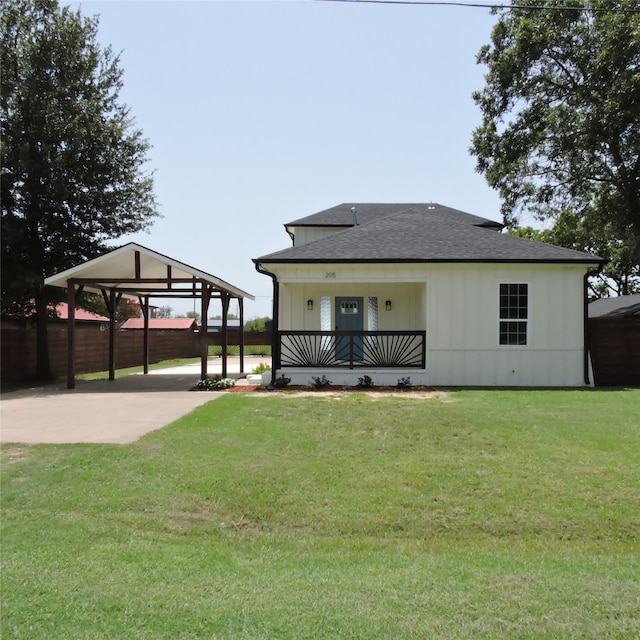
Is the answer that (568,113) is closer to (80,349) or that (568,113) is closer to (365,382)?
(365,382)

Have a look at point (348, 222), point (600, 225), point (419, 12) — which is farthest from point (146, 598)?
point (600, 225)

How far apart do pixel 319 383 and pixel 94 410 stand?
5.34m

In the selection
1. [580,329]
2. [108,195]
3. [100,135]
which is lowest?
[580,329]

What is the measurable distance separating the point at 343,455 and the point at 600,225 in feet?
67.0

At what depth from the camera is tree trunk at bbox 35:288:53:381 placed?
1633cm

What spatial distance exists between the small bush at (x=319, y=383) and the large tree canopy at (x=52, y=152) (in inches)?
339

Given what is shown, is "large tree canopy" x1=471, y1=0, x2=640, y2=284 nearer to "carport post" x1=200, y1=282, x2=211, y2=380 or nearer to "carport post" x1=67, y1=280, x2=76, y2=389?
"carport post" x1=200, y1=282, x2=211, y2=380

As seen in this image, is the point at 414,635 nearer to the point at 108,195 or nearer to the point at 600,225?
the point at 108,195

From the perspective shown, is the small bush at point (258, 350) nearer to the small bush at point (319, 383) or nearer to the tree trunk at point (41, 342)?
the tree trunk at point (41, 342)

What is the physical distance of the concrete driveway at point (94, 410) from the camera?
7359 mm

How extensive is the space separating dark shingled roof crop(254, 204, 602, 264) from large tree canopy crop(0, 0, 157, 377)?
694 centimetres

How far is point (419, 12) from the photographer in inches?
305

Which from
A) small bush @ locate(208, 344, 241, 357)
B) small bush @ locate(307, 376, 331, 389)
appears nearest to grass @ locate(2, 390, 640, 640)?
small bush @ locate(307, 376, 331, 389)

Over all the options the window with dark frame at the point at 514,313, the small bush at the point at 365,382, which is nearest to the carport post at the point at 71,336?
the small bush at the point at 365,382
